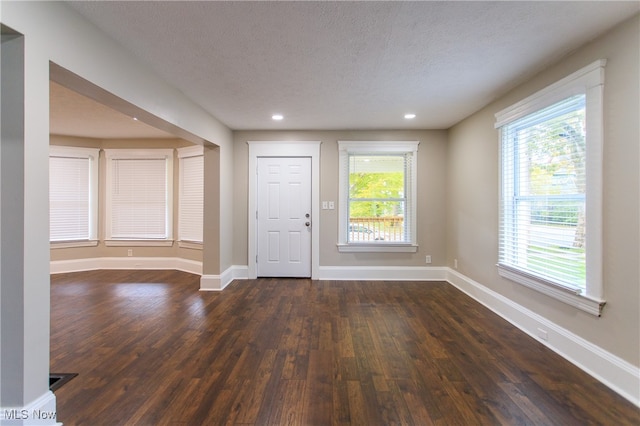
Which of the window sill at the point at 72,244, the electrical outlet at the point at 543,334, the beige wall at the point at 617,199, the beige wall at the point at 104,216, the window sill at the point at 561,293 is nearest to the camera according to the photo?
the beige wall at the point at 617,199

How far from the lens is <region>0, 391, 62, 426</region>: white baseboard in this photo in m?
1.44

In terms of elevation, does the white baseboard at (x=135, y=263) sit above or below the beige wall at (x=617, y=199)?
below

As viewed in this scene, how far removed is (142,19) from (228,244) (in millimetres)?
3141

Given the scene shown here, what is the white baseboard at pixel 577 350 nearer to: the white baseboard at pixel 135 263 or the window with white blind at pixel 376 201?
the window with white blind at pixel 376 201

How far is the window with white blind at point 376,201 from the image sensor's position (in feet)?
15.0

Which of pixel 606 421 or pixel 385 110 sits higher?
pixel 385 110

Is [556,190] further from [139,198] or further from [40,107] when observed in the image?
[139,198]

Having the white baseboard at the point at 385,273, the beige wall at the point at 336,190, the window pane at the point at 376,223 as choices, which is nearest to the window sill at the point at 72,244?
the beige wall at the point at 336,190

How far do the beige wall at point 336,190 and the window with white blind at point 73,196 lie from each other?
2877mm

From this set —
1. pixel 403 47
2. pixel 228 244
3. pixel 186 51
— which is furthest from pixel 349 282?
pixel 186 51

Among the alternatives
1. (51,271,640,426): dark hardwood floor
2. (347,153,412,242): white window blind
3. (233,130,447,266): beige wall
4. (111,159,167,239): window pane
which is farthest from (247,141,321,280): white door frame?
(111,159,167,239): window pane

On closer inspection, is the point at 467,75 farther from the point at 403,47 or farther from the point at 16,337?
the point at 16,337

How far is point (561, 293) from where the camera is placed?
230 cm

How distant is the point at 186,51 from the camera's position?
2184 mm
